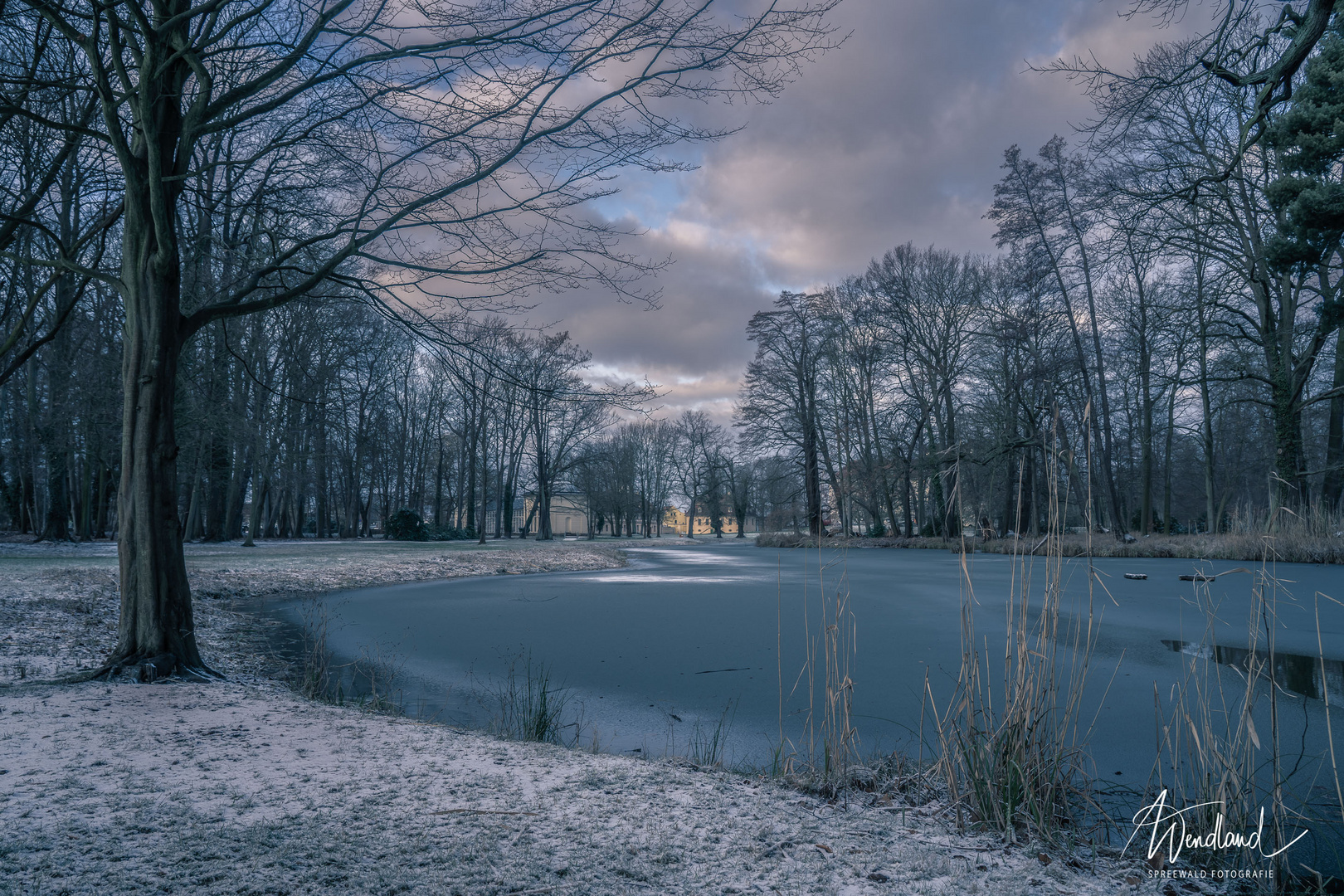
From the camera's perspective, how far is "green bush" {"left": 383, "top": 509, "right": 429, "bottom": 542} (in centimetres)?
2362

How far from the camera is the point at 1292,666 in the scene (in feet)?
14.0

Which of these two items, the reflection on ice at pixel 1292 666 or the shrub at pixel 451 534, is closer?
the reflection on ice at pixel 1292 666

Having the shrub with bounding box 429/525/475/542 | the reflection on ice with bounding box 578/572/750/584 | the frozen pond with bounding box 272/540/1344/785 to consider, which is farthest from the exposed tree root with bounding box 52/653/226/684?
the shrub with bounding box 429/525/475/542

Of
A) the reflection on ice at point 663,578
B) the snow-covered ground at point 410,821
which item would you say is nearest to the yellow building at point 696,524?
the reflection on ice at point 663,578

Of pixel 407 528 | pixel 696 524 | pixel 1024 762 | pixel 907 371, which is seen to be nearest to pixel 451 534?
pixel 407 528

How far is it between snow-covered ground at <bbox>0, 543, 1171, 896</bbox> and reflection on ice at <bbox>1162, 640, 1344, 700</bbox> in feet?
8.78

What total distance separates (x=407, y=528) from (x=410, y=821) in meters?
23.6

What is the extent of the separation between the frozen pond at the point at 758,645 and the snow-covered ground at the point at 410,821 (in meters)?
0.84

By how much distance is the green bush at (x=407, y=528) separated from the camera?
930 inches

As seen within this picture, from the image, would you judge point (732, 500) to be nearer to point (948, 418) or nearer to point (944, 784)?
point (948, 418)

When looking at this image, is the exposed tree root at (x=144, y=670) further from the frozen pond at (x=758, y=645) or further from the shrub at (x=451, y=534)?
the shrub at (x=451, y=534)

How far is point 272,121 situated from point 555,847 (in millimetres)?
4931

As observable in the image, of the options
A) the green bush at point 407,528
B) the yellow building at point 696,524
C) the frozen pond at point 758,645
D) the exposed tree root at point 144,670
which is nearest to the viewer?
the frozen pond at point 758,645

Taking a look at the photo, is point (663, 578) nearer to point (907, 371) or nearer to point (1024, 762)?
point (1024, 762)
